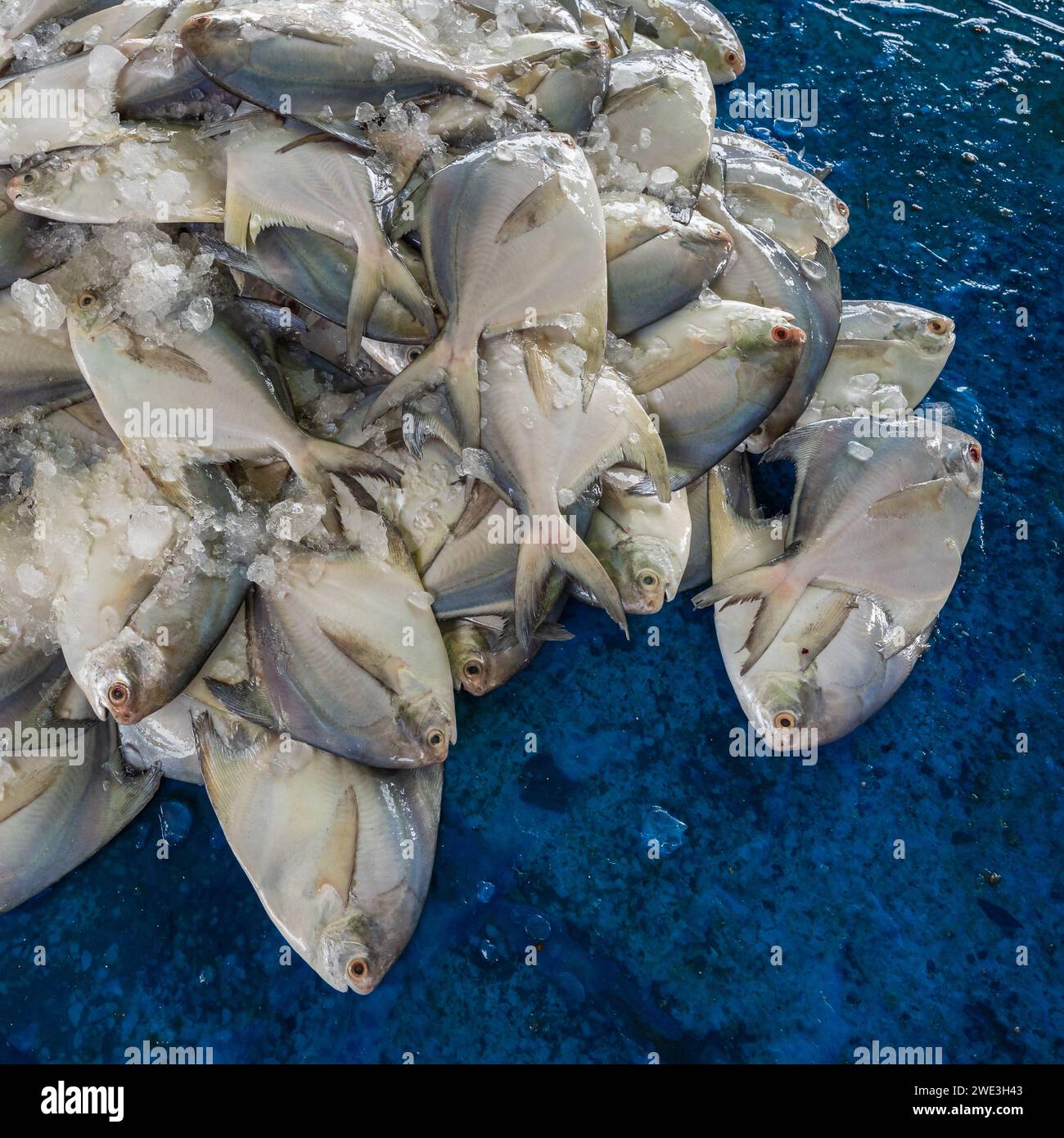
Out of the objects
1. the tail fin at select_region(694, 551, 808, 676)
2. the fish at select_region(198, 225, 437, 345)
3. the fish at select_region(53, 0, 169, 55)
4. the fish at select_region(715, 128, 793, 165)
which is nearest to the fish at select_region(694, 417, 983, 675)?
the tail fin at select_region(694, 551, 808, 676)

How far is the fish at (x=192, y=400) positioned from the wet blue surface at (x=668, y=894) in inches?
33.6

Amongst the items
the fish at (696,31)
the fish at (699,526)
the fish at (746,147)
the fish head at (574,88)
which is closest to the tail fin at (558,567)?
the fish at (699,526)

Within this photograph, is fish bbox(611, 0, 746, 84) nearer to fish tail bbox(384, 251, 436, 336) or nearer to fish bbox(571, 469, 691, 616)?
fish tail bbox(384, 251, 436, 336)

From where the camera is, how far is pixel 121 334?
6.82 feet

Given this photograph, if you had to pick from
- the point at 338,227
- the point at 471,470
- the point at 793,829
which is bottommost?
the point at 793,829

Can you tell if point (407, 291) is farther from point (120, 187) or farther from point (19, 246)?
point (19, 246)

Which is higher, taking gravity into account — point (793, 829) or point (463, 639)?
point (463, 639)

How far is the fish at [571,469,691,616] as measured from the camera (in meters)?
2.26

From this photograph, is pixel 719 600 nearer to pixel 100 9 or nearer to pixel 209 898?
pixel 209 898

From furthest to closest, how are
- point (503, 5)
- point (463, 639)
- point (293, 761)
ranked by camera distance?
point (503, 5) → point (463, 639) → point (293, 761)

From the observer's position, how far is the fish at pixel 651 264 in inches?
88.4

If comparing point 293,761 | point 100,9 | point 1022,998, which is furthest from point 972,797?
point 100,9

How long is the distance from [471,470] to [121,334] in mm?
872

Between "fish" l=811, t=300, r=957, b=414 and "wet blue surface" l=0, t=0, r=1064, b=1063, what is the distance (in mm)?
439
